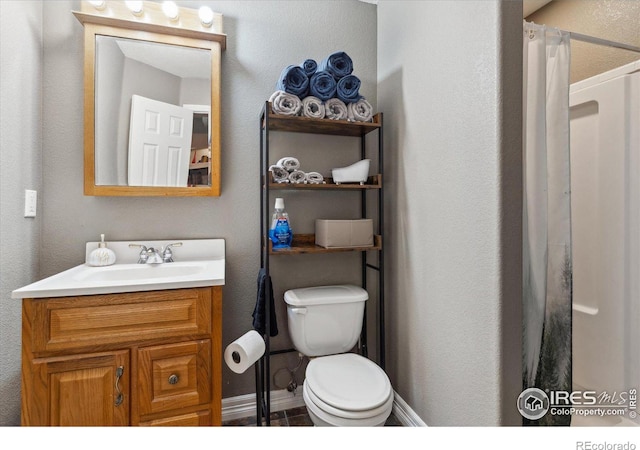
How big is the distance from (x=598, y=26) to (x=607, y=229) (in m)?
1.09

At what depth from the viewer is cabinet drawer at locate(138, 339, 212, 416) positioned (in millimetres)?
1194

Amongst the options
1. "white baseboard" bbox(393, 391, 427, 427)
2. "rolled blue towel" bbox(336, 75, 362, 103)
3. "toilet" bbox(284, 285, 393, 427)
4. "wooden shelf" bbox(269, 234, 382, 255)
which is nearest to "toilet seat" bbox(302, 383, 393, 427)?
"toilet" bbox(284, 285, 393, 427)

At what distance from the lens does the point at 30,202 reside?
1.36m

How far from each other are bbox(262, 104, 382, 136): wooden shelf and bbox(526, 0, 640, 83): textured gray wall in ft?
4.01

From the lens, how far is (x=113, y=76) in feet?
5.01

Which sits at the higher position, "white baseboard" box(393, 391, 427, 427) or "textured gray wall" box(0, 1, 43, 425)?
"textured gray wall" box(0, 1, 43, 425)

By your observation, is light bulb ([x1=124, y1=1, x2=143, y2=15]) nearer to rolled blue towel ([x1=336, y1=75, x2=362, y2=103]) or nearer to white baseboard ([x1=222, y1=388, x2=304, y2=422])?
rolled blue towel ([x1=336, y1=75, x2=362, y2=103])

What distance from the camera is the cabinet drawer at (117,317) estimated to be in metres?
1.09

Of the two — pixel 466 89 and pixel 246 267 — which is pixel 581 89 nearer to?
pixel 466 89

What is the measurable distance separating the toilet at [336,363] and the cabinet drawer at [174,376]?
43 cm

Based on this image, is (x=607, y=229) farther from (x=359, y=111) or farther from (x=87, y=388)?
(x=87, y=388)

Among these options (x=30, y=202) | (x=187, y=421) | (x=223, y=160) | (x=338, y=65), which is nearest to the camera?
(x=187, y=421)

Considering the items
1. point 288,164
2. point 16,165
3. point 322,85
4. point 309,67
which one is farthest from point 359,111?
point 16,165

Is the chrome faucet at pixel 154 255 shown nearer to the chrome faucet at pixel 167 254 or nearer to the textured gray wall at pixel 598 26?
the chrome faucet at pixel 167 254
